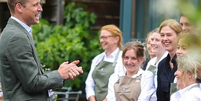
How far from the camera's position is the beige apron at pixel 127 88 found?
134 inches

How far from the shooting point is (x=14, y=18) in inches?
89.4

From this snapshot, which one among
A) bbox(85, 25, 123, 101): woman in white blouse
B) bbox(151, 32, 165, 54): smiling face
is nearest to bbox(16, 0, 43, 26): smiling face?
bbox(151, 32, 165, 54): smiling face

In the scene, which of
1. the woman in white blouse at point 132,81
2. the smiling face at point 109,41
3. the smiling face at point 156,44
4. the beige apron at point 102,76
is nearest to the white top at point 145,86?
the woman in white blouse at point 132,81

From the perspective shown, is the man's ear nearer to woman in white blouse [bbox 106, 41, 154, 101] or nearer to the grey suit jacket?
the grey suit jacket

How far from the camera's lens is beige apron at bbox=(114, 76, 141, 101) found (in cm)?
340

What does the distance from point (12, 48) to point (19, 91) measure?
0.92 ft

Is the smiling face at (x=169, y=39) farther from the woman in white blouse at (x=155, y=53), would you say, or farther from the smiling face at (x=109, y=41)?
the smiling face at (x=109, y=41)

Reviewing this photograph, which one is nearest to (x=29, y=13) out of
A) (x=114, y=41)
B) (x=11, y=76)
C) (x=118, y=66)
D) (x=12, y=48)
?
(x=12, y=48)

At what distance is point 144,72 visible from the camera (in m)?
3.44

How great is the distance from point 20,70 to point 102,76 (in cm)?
212

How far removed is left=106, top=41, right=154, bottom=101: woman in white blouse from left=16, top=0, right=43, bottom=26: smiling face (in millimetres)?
1472

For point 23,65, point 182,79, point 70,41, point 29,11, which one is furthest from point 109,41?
point 70,41

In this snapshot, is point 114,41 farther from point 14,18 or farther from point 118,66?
point 14,18

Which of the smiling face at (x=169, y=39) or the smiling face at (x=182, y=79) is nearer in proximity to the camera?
the smiling face at (x=182, y=79)
